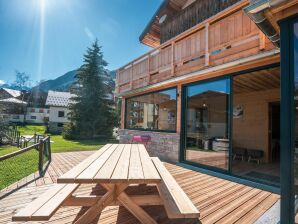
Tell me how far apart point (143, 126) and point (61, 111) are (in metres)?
25.0

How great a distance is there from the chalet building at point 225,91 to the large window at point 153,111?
0.04m

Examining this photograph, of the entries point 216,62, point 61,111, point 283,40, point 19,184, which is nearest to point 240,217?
point 283,40

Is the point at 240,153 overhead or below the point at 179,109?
below

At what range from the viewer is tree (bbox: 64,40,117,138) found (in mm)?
18234

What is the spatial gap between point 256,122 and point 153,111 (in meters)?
4.29

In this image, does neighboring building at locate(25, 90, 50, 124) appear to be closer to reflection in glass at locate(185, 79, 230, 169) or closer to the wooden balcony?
the wooden balcony

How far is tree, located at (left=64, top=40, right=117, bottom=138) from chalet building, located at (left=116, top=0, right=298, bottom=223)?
30.8ft

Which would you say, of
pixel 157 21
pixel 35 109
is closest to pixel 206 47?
pixel 157 21

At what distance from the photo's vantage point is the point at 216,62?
203 inches

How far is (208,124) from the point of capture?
5.77 meters

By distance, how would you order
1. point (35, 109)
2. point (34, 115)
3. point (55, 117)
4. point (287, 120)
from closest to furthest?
point (287, 120)
point (55, 117)
point (34, 115)
point (35, 109)

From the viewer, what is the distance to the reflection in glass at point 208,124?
17.2 ft

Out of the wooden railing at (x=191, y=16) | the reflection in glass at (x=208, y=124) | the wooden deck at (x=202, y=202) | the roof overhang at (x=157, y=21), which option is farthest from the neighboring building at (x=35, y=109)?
the wooden deck at (x=202, y=202)

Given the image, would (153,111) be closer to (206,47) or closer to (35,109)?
(206,47)
